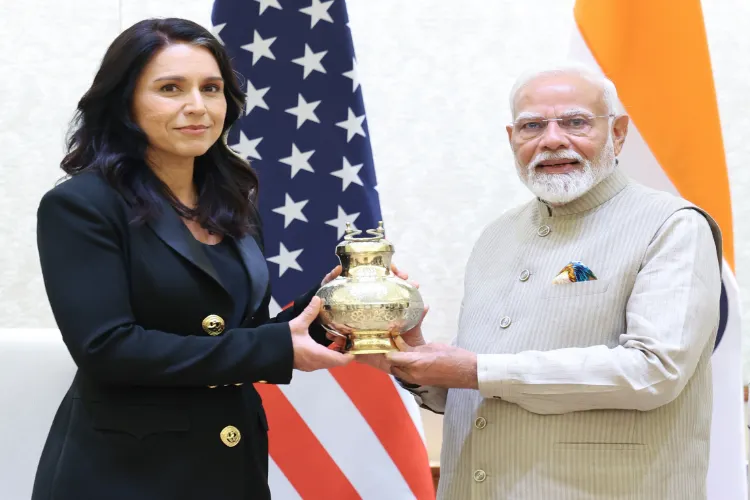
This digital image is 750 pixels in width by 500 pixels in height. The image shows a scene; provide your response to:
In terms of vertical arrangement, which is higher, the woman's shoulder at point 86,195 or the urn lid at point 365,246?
the woman's shoulder at point 86,195

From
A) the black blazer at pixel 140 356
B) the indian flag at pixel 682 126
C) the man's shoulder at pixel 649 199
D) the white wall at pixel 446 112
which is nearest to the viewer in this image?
the black blazer at pixel 140 356

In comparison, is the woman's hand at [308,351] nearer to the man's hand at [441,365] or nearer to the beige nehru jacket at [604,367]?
the man's hand at [441,365]

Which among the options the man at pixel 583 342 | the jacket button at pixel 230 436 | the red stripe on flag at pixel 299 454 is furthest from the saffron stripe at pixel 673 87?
the jacket button at pixel 230 436

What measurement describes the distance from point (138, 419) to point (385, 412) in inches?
50.6

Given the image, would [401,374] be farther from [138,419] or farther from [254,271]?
[138,419]

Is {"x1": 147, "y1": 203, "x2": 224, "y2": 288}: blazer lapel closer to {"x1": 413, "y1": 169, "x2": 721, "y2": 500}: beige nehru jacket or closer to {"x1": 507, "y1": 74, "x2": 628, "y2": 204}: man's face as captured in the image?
{"x1": 413, "y1": 169, "x2": 721, "y2": 500}: beige nehru jacket

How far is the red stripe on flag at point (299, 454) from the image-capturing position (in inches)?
106

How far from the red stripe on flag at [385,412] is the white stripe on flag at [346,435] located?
2 cm

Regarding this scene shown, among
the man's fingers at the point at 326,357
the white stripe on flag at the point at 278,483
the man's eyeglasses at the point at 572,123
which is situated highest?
the man's eyeglasses at the point at 572,123

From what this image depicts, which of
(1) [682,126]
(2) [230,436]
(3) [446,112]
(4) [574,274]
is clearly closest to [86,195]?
(2) [230,436]

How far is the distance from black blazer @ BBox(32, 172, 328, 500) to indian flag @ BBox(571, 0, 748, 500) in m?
1.57

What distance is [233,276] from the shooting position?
5.69 ft

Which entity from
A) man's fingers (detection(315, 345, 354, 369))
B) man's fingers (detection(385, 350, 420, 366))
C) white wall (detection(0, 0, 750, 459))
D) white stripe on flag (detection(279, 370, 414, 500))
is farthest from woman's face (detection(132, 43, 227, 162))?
white wall (detection(0, 0, 750, 459))

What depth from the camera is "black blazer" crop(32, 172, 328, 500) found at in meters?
1.54
